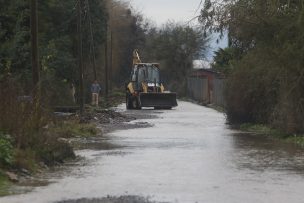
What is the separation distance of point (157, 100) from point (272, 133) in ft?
76.1

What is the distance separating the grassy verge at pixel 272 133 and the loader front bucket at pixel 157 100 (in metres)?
18.3

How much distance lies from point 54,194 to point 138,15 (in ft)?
305

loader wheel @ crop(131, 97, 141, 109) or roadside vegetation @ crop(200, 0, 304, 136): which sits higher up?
roadside vegetation @ crop(200, 0, 304, 136)

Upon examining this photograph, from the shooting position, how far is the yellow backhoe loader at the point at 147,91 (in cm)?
4778

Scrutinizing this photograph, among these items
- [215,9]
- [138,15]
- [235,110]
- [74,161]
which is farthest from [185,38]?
[74,161]

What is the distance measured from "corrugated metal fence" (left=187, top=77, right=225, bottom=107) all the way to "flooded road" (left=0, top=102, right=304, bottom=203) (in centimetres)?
2692

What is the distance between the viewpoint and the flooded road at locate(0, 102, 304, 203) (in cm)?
1117

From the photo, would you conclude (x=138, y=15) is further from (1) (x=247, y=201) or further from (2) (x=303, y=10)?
(1) (x=247, y=201)

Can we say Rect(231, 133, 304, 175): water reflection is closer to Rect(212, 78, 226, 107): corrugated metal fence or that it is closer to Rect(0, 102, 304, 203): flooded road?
Rect(0, 102, 304, 203): flooded road

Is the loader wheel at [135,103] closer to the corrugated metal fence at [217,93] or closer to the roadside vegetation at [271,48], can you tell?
the corrugated metal fence at [217,93]

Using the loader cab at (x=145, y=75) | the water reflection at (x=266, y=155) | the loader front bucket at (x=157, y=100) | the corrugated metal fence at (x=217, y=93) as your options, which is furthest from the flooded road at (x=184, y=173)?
the corrugated metal fence at (x=217, y=93)

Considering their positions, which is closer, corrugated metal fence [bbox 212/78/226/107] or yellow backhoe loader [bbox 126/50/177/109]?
yellow backhoe loader [bbox 126/50/177/109]

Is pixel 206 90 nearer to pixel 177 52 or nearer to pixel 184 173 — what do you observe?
pixel 177 52

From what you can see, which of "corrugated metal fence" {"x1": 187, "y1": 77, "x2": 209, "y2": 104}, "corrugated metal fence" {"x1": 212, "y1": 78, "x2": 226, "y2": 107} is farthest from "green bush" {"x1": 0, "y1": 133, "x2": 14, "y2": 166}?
"corrugated metal fence" {"x1": 187, "y1": 77, "x2": 209, "y2": 104}
